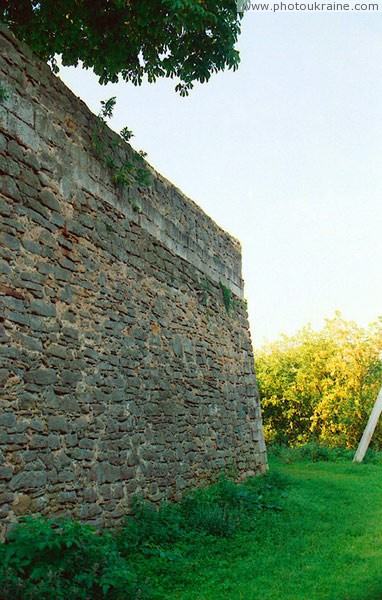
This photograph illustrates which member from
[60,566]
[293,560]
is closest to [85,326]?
[60,566]

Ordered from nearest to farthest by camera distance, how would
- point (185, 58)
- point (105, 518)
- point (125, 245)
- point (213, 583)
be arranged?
1. point (213, 583)
2. point (105, 518)
3. point (125, 245)
4. point (185, 58)

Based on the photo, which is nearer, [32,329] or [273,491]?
[32,329]

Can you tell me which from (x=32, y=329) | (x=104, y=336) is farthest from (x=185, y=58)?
(x=32, y=329)

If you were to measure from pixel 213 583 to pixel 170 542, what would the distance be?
1170 mm

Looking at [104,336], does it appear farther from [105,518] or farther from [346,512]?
[346,512]

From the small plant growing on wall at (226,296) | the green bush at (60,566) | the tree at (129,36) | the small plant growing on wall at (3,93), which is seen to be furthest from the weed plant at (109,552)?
the tree at (129,36)

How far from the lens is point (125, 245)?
712 centimetres

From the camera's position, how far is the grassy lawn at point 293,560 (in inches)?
187

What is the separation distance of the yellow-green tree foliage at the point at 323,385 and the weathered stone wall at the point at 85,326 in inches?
453

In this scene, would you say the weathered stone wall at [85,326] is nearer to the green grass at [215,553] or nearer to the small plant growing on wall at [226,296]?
the green grass at [215,553]

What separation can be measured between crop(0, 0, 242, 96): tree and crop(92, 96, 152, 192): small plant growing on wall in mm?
1310

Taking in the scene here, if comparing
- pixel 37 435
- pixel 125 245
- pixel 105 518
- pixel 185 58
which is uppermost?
pixel 185 58

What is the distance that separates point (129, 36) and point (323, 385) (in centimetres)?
1556

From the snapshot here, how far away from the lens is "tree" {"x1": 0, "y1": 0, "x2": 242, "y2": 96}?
7.32m
